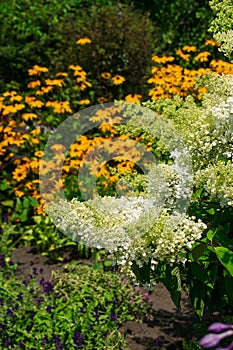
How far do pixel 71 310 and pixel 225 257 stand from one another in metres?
1.76

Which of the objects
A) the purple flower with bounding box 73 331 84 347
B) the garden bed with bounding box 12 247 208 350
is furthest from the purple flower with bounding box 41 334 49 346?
the garden bed with bounding box 12 247 208 350

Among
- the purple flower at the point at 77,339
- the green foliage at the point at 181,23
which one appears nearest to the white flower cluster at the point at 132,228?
the purple flower at the point at 77,339

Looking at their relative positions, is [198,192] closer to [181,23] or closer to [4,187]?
[4,187]

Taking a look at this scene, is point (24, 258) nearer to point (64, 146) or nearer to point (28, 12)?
point (64, 146)

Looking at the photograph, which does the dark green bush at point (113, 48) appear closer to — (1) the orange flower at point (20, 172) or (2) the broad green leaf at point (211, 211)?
(1) the orange flower at point (20, 172)

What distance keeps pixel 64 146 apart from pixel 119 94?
122 cm

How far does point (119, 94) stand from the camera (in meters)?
6.04

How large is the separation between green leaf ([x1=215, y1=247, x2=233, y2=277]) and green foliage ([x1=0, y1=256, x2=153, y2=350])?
1.40 metres

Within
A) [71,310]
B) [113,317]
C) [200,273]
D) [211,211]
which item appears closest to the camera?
[200,273]

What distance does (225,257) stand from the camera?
185 cm

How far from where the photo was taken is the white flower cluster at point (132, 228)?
5.89 feet

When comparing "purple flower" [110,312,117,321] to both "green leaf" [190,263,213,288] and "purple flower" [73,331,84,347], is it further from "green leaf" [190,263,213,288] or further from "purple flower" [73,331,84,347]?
"green leaf" [190,263,213,288]

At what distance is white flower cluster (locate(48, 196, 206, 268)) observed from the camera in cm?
179

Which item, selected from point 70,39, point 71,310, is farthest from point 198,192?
point 70,39
